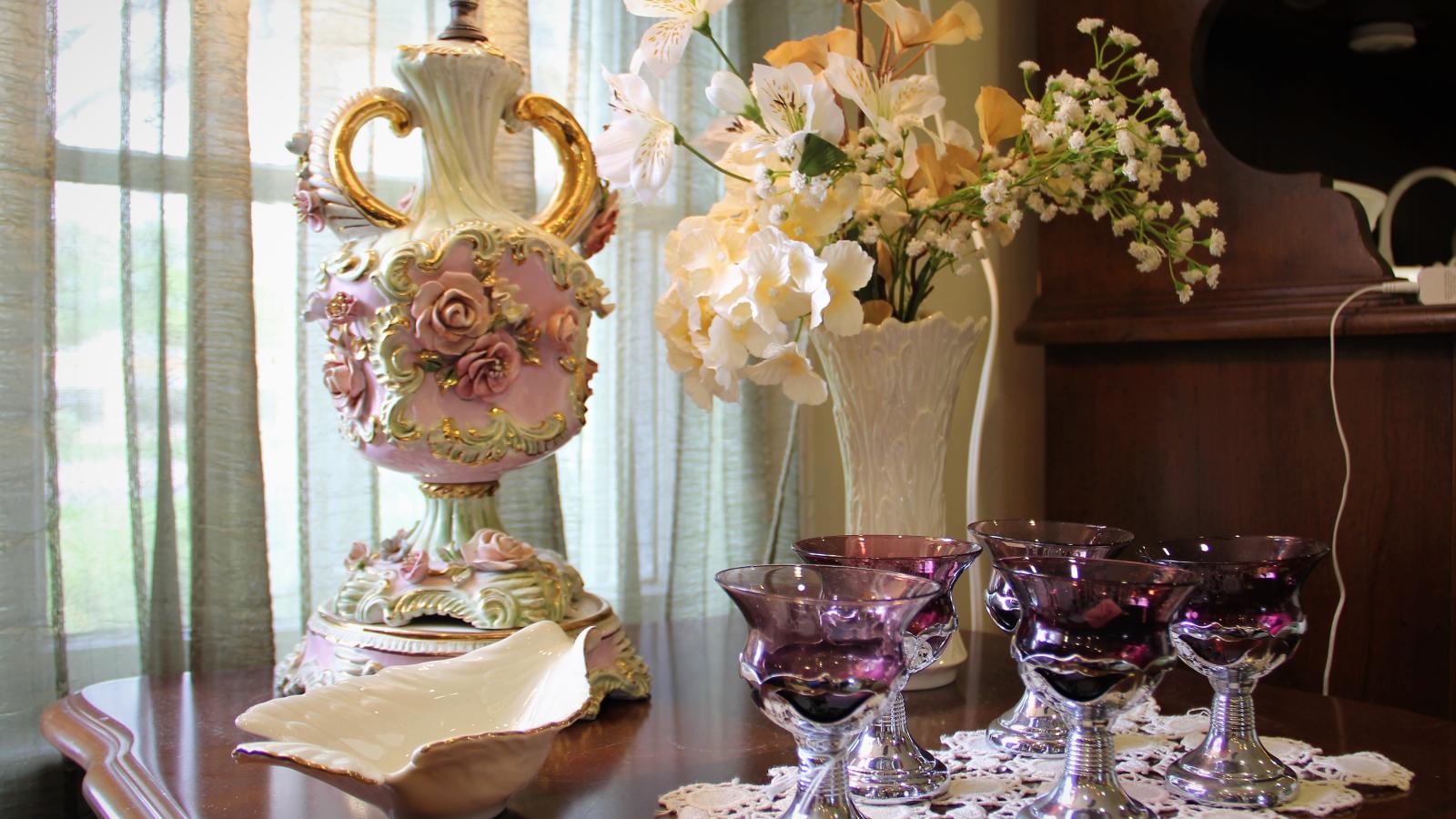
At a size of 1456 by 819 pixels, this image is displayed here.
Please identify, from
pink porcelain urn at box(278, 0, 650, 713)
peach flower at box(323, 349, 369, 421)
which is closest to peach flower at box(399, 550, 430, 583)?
pink porcelain urn at box(278, 0, 650, 713)

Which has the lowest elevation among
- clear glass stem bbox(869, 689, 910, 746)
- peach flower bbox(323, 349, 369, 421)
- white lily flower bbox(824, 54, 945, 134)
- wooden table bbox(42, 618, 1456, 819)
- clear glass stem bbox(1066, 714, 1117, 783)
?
wooden table bbox(42, 618, 1456, 819)

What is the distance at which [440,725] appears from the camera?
709 mm

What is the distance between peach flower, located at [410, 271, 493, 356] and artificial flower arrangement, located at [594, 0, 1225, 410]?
4.8 inches

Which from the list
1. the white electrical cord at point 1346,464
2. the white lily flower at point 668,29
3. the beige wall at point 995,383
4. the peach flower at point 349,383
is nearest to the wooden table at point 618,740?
the peach flower at point 349,383

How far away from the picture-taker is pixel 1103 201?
0.86 m

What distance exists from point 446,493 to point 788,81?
0.38 meters

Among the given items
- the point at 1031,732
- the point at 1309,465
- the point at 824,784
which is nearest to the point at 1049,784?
the point at 1031,732

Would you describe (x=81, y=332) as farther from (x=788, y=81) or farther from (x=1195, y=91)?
(x=1195, y=91)

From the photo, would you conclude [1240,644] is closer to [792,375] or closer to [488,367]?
[792,375]

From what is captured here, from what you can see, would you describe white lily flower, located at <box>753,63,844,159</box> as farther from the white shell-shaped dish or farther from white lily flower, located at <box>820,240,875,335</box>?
the white shell-shaped dish

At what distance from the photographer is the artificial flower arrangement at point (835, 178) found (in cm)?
78

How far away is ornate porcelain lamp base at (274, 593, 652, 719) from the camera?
0.80 m

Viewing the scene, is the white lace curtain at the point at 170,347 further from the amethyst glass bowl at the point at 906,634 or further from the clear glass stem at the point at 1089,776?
the clear glass stem at the point at 1089,776

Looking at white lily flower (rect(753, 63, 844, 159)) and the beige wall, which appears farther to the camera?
the beige wall
